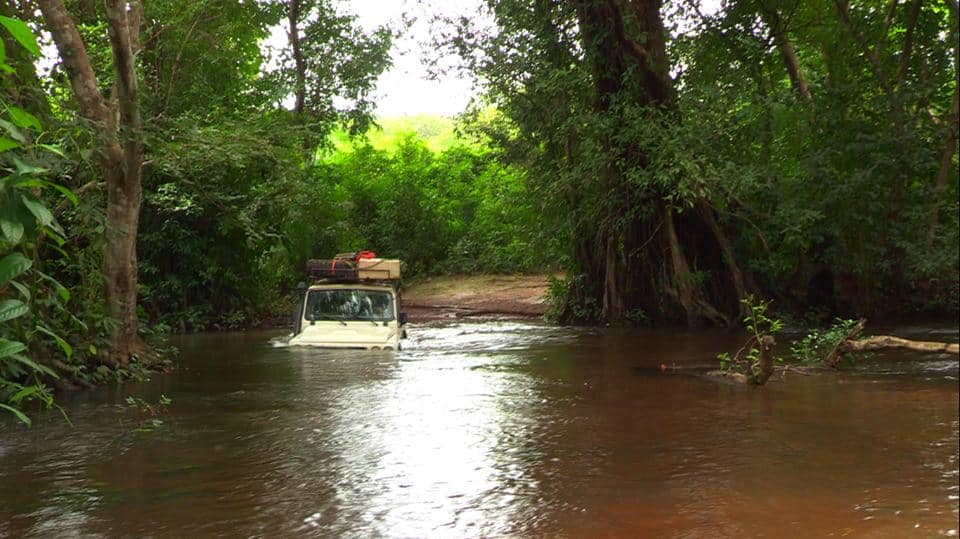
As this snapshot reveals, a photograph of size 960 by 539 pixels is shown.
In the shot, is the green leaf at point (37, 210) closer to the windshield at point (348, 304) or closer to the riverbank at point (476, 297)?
the windshield at point (348, 304)

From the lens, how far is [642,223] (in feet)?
58.2

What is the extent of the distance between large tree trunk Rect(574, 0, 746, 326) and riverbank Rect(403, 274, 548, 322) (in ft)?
13.6

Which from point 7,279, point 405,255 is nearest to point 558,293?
point 405,255

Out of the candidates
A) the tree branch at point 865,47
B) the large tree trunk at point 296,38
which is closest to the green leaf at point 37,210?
the tree branch at point 865,47

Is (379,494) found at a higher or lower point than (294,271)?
lower

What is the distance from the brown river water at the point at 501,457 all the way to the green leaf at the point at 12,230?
9.41 ft

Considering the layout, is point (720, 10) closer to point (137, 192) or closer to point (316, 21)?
point (137, 192)

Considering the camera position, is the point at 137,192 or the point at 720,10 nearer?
the point at 137,192

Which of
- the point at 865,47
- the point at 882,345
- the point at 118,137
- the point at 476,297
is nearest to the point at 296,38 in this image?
the point at 476,297

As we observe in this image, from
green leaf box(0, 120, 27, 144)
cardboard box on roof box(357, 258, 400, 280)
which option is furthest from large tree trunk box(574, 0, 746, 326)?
green leaf box(0, 120, 27, 144)

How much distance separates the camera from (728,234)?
57.6ft

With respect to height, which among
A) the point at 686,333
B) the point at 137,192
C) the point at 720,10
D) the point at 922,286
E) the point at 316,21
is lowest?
the point at 686,333

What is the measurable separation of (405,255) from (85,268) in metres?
19.4

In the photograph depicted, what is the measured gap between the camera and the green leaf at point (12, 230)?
2291 mm
